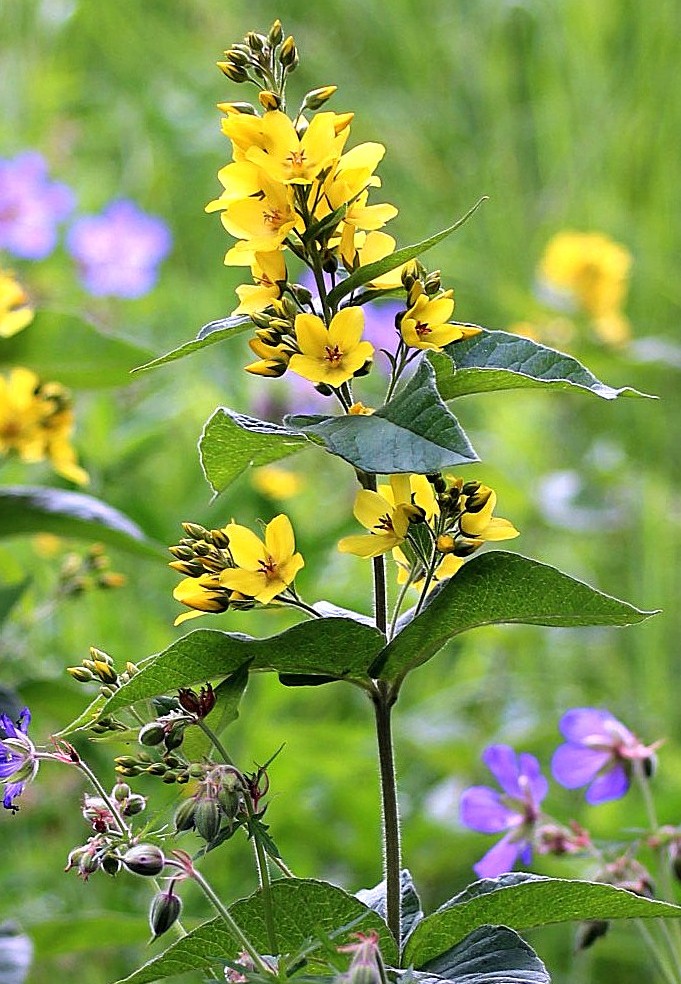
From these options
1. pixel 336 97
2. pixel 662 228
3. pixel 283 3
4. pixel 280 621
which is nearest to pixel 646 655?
pixel 280 621

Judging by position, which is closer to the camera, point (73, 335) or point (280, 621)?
point (73, 335)

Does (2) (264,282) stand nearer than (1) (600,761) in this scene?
Yes

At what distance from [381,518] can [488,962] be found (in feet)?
0.40

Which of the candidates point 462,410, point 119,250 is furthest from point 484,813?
point 462,410

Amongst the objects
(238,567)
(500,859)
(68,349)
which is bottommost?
(500,859)

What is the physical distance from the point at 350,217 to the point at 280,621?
63 cm

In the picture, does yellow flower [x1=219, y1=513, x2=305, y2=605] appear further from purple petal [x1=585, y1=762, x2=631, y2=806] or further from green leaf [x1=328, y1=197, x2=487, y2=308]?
purple petal [x1=585, y1=762, x2=631, y2=806]

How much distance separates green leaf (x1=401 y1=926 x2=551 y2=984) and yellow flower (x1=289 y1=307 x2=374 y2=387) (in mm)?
157

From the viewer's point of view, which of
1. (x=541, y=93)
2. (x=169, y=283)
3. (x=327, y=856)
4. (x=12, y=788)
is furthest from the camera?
(x=541, y=93)

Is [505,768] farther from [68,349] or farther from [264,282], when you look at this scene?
[68,349]

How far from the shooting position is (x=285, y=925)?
1.17 ft

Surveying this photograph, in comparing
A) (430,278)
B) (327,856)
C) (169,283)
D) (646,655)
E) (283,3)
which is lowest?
(327,856)

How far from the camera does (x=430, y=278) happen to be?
0.38 metres

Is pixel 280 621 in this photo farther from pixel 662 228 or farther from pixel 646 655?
pixel 662 228
